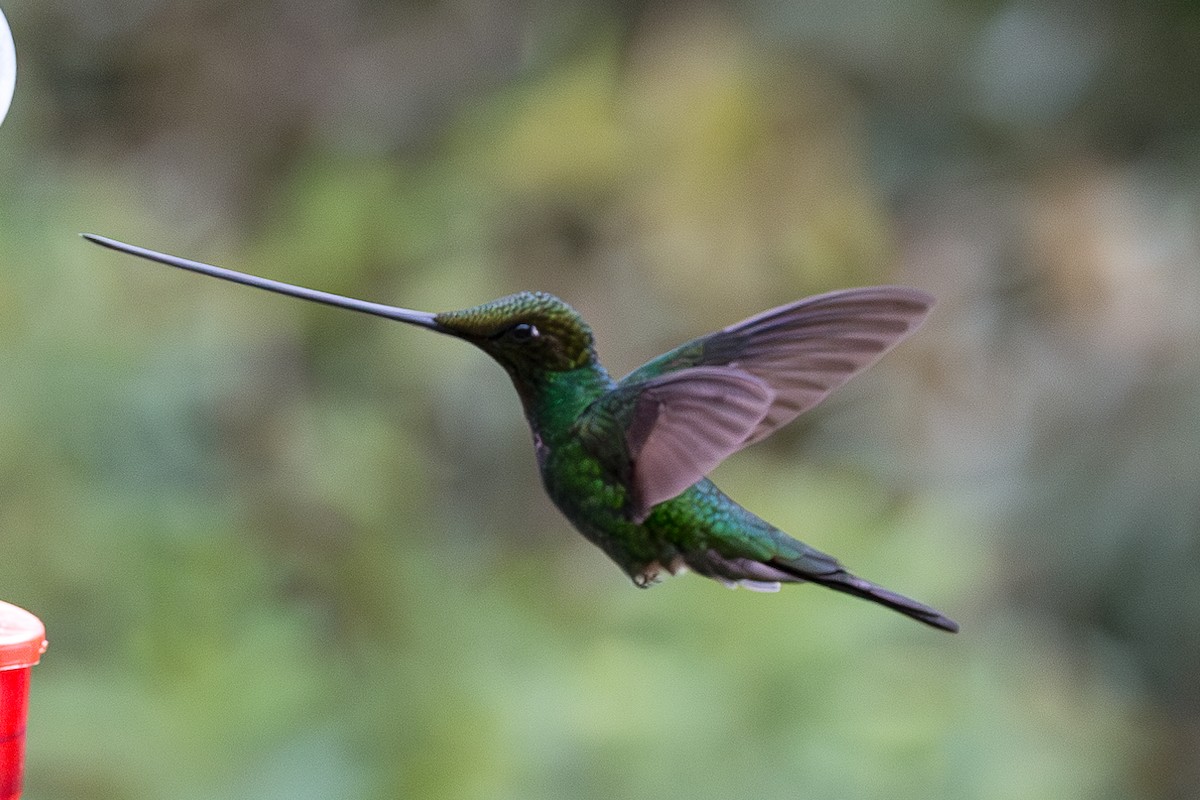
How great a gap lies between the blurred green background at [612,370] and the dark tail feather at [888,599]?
4.56 ft

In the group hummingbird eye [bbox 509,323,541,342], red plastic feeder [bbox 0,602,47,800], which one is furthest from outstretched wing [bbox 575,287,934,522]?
red plastic feeder [bbox 0,602,47,800]

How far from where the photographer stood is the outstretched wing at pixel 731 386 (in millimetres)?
1157

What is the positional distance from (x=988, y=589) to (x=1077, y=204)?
101cm

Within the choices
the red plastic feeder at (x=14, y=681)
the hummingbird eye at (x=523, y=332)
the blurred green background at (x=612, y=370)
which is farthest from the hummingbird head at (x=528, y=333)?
the blurred green background at (x=612, y=370)

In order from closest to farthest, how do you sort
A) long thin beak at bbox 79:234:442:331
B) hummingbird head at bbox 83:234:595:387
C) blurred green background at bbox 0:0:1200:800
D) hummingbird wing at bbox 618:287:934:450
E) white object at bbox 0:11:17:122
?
long thin beak at bbox 79:234:442:331
hummingbird head at bbox 83:234:595:387
hummingbird wing at bbox 618:287:934:450
white object at bbox 0:11:17:122
blurred green background at bbox 0:0:1200:800

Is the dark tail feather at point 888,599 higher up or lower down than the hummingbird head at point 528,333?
lower down

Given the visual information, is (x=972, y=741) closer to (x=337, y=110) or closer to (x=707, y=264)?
(x=707, y=264)

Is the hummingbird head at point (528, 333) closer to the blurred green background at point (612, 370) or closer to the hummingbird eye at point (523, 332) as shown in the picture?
the hummingbird eye at point (523, 332)

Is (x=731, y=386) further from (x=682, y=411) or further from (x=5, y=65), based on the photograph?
(x=5, y=65)

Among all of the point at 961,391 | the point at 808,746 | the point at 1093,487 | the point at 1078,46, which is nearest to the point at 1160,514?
the point at 1093,487

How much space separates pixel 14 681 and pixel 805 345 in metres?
0.73

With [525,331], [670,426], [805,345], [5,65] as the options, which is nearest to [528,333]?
[525,331]

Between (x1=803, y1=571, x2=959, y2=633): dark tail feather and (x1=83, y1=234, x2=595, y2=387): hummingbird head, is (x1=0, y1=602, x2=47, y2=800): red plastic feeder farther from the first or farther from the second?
(x1=803, y1=571, x2=959, y2=633): dark tail feather

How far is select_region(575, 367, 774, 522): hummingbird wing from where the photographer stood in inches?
45.2
